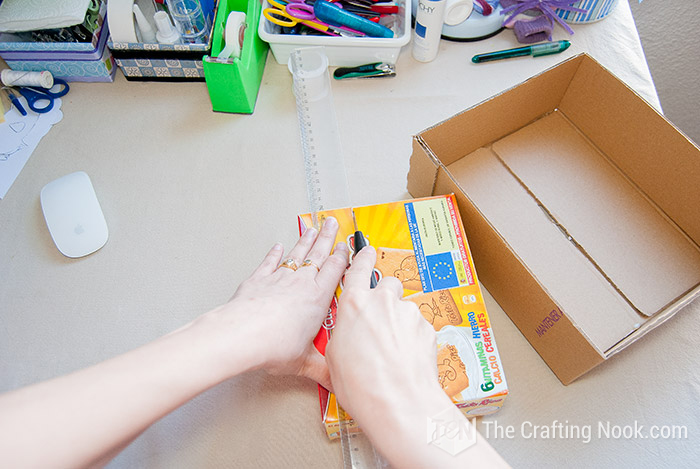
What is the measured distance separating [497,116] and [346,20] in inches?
12.5

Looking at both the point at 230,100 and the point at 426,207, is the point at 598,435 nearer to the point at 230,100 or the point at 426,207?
the point at 426,207

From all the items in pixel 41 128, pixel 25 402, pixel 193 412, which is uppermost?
pixel 25 402

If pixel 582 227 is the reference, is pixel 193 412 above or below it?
below

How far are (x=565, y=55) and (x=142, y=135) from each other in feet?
2.68

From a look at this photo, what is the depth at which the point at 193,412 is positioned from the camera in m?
0.62

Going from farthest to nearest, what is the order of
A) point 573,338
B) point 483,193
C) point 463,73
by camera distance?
1. point 463,73
2. point 483,193
3. point 573,338

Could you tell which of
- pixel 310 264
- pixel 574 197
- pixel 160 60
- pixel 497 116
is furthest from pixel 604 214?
pixel 160 60

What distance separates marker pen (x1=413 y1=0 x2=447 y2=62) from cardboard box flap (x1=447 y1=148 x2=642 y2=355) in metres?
0.23

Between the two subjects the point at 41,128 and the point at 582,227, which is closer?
the point at 582,227

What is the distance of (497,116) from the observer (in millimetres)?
773

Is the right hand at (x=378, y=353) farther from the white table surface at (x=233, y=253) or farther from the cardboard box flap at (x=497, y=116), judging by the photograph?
the cardboard box flap at (x=497, y=116)

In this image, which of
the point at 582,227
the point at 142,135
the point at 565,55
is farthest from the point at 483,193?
the point at 142,135

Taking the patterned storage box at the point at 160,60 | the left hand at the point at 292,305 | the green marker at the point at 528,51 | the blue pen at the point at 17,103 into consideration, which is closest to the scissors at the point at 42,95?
the blue pen at the point at 17,103

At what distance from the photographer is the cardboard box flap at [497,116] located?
71 centimetres
